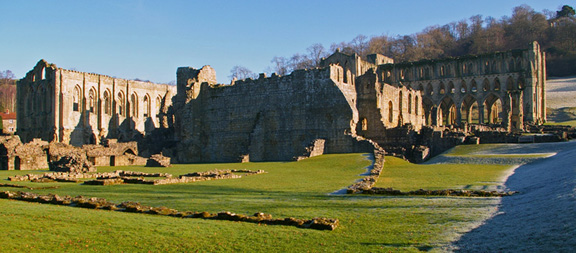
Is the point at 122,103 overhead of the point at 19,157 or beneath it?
overhead

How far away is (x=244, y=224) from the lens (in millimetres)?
10961

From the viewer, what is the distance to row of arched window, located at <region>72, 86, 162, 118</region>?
221 ft

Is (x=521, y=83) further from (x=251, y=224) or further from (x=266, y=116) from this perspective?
(x=251, y=224)

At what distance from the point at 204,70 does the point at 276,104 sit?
10.4 meters

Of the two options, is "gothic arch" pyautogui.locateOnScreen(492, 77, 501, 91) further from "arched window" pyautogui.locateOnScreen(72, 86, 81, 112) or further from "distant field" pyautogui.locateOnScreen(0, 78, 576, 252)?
"distant field" pyautogui.locateOnScreen(0, 78, 576, 252)

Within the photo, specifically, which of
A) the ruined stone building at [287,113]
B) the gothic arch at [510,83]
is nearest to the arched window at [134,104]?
the ruined stone building at [287,113]

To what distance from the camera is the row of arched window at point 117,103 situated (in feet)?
221

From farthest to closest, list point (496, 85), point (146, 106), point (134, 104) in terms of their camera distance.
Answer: point (496, 85)
point (146, 106)
point (134, 104)

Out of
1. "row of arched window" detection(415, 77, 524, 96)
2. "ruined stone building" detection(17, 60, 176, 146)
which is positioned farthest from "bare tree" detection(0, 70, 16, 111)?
"row of arched window" detection(415, 77, 524, 96)

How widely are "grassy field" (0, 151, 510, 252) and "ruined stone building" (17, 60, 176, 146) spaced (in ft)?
141

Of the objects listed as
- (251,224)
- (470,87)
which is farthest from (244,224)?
(470,87)

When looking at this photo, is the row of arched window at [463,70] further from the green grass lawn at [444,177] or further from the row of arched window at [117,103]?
→ the green grass lawn at [444,177]

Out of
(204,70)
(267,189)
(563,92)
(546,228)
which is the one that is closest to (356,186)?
(267,189)

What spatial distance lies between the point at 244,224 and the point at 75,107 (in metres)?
63.7
